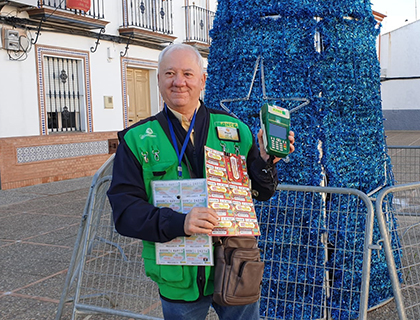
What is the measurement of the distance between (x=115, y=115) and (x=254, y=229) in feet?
34.8

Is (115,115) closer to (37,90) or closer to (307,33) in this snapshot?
(37,90)

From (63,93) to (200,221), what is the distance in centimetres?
980

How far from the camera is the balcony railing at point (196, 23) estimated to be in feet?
49.2

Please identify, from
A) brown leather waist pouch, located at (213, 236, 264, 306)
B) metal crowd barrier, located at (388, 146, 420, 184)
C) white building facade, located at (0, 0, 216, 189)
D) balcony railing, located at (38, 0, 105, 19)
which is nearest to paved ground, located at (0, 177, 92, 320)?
white building facade, located at (0, 0, 216, 189)

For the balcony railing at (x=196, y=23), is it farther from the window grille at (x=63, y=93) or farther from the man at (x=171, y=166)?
the man at (x=171, y=166)

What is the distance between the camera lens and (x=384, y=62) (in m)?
27.8

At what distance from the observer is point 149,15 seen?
13242mm

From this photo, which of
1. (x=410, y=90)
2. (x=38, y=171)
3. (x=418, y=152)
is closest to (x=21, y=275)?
(x=418, y=152)

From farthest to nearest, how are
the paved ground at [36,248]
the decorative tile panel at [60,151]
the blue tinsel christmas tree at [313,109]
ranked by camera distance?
the decorative tile panel at [60,151], the paved ground at [36,248], the blue tinsel christmas tree at [313,109]

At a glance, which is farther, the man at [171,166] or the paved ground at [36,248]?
the paved ground at [36,248]

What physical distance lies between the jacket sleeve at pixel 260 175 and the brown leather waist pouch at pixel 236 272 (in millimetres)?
269

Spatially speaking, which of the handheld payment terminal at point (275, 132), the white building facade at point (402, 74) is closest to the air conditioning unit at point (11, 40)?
the handheld payment terminal at point (275, 132)

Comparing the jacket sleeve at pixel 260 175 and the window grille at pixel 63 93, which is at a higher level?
the window grille at pixel 63 93

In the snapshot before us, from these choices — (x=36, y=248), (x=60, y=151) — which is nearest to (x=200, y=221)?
(x=36, y=248)
